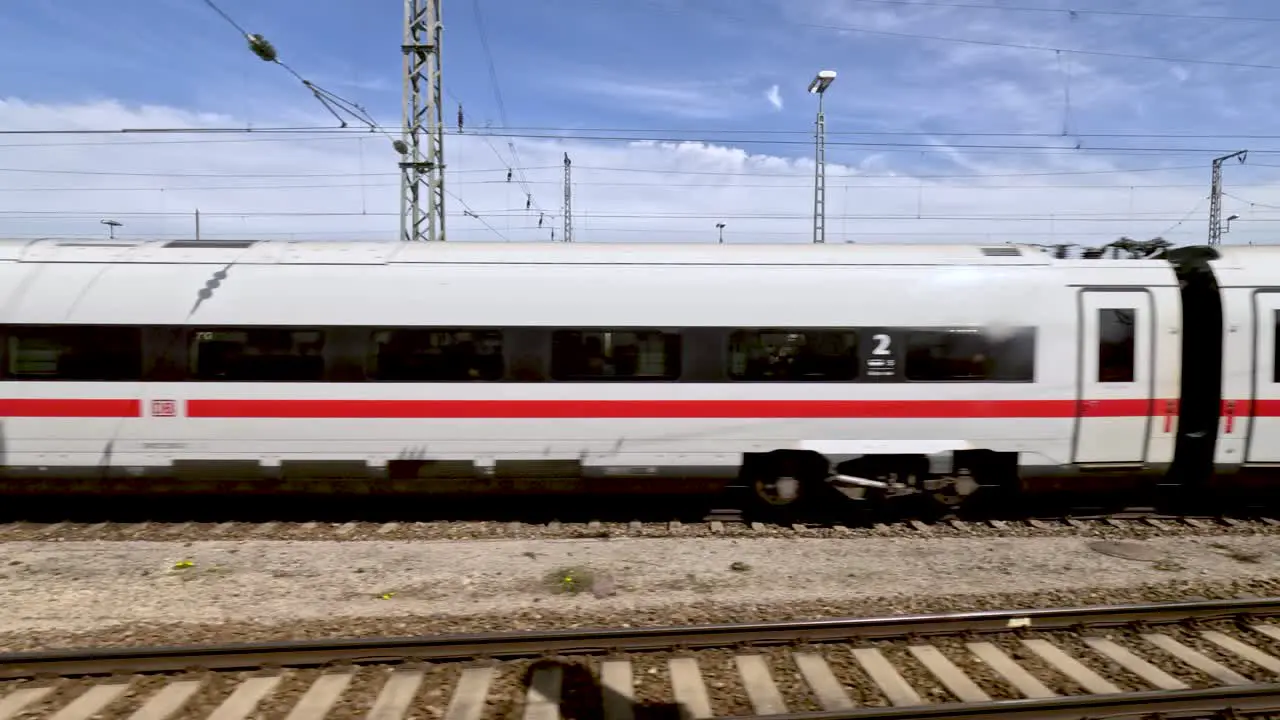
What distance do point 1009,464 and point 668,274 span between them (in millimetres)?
4155

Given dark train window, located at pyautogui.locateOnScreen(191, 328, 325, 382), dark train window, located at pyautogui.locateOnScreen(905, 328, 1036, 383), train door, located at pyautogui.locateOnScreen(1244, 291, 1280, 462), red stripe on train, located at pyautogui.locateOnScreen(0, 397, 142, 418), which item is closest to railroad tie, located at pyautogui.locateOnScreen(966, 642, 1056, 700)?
dark train window, located at pyautogui.locateOnScreen(905, 328, 1036, 383)

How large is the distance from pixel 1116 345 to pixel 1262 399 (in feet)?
5.60

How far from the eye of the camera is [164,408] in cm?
723

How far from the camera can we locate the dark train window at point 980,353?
7301 millimetres

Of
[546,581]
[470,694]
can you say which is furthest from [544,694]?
[546,581]

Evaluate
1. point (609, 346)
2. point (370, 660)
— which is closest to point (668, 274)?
point (609, 346)

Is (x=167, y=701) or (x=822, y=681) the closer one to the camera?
(x=167, y=701)

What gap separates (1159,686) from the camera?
4285mm

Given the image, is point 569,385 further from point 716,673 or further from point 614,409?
point 716,673

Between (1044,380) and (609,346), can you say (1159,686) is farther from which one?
(609,346)

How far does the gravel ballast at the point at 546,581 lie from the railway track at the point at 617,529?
23 centimetres

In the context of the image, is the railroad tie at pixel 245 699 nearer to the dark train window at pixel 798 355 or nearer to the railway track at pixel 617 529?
the railway track at pixel 617 529

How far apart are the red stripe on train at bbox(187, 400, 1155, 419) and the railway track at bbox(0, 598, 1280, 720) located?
101 inches

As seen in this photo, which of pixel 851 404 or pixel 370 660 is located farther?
pixel 851 404
